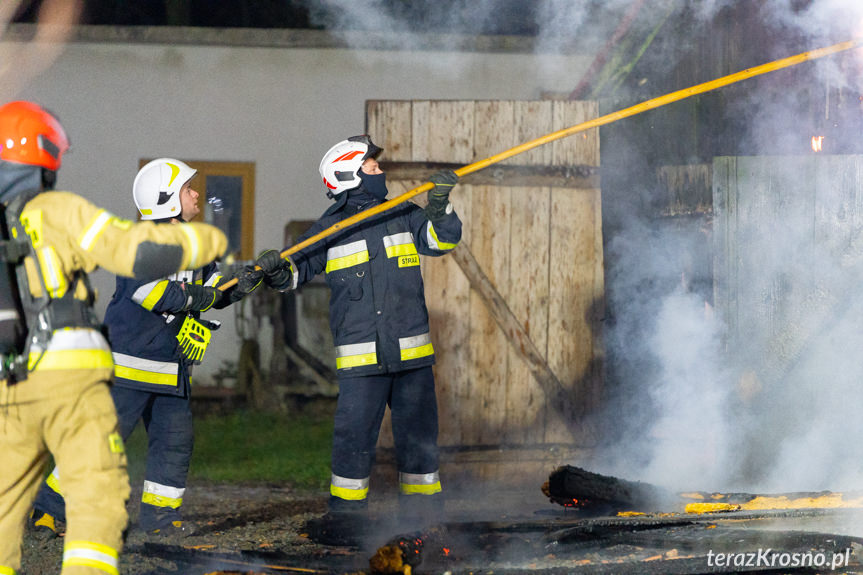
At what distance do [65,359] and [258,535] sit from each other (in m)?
2.22

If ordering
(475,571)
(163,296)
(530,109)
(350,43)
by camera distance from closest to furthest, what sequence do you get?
(475,571)
(163,296)
(530,109)
(350,43)

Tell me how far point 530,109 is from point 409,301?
6.37ft

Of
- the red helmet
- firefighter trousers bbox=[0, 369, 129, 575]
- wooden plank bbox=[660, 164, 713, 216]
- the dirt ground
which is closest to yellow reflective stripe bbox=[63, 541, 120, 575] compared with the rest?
firefighter trousers bbox=[0, 369, 129, 575]

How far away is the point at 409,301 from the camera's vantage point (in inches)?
187

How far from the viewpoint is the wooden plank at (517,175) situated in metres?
5.93

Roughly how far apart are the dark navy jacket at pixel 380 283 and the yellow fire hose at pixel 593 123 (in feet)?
0.50

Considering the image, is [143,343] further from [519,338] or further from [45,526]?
[519,338]

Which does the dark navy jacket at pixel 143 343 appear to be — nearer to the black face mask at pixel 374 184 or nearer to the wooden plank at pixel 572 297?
the black face mask at pixel 374 184

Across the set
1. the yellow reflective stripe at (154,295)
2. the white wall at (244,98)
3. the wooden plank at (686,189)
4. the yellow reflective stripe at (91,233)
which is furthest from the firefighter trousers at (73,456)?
the white wall at (244,98)

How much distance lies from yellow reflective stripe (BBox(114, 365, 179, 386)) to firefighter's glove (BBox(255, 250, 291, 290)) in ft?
2.37

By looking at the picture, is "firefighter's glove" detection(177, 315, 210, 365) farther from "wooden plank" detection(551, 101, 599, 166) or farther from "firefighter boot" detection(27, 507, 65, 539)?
"wooden plank" detection(551, 101, 599, 166)

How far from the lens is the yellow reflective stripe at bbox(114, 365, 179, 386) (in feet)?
15.0

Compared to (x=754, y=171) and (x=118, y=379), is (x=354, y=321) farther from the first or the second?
(x=754, y=171)

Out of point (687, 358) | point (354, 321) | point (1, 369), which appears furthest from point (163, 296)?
point (687, 358)
